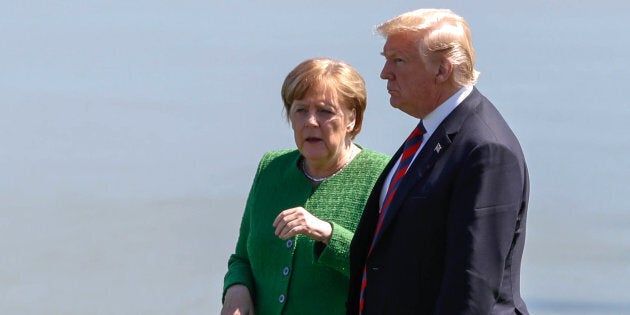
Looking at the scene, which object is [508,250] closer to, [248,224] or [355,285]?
[355,285]

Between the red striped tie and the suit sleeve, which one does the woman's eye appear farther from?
the suit sleeve

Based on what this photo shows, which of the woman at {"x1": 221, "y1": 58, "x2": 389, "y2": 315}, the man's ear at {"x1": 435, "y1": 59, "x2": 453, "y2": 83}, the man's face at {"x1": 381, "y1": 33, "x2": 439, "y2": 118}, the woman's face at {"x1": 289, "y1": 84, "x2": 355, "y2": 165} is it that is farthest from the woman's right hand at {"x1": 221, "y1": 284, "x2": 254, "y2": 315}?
the man's ear at {"x1": 435, "y1": 59, "x2": 453, "y2": 83}

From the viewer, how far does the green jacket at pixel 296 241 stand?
12.9 feet

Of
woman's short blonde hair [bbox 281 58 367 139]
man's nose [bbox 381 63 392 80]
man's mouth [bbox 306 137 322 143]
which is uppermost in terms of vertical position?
man's nose [bbox 381 63 392 80]

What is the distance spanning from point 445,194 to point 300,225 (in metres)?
0.51

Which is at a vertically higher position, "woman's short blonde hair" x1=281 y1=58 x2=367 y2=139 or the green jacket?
"woman's short blonde hair" x1=281 y1=58 x2=367 y2=139

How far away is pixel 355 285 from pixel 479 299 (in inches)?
19.8

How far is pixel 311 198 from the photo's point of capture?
4.05m

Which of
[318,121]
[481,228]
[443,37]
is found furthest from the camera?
[318,121]

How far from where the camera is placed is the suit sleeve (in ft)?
10.5

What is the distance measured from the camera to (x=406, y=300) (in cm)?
337

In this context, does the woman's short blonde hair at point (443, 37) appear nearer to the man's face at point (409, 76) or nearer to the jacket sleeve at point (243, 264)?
the man's face at point (409, 76)

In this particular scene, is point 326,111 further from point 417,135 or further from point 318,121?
point 417,135

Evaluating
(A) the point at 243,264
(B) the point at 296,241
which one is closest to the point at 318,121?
(B) the point at 296,241
